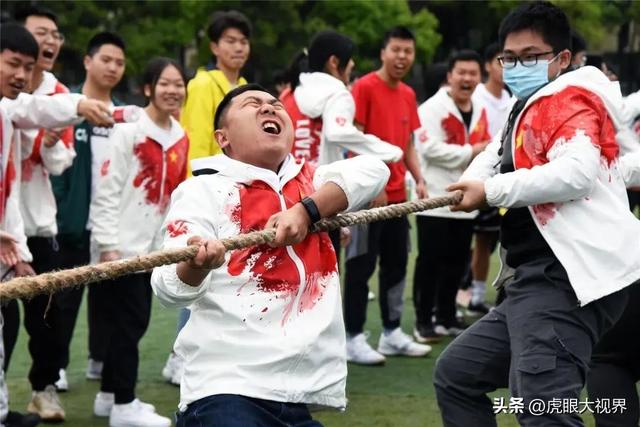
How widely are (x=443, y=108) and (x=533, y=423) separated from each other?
434cm

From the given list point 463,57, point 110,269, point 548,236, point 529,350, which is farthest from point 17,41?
point 463,57

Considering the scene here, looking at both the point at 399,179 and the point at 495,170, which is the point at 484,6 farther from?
the point at 495,170

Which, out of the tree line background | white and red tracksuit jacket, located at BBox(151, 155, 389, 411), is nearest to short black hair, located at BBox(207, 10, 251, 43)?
white and red tracksuit jacket, located at BBox(151, 155, 389, 411)

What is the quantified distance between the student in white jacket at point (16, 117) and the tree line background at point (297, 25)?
839 inches

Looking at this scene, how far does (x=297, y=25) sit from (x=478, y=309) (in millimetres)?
23576

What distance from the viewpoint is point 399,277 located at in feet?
24.7

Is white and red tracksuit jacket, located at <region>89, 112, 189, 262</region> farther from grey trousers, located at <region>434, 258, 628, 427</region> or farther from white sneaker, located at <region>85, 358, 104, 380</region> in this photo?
grey trousers, located at <region>434, 258, 628, 427</region>

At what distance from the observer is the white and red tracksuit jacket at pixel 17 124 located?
5.14m

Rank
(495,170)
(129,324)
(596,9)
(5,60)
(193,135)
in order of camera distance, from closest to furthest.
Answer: (495,170), (5,60), (129,324), (193,135), (596,9)

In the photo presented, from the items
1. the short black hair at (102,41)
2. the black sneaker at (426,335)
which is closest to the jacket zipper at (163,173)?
the short black hair at (102,41)

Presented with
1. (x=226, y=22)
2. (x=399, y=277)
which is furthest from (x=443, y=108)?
(x=226, y=22)

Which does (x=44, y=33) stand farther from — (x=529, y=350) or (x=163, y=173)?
(x=529, y=350)

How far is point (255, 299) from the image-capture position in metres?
3.52

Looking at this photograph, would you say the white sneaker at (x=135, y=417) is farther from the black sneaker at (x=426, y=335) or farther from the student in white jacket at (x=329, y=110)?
the black sneaker at (x=426, y=335)
